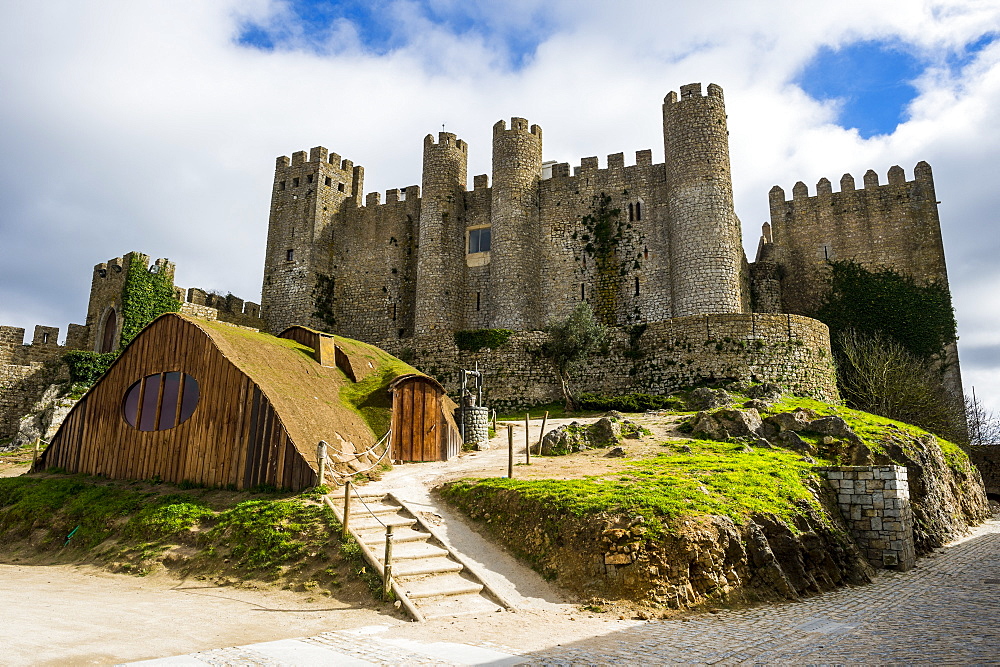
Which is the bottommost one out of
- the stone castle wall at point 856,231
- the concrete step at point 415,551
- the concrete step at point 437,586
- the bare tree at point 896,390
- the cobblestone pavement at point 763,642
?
the cobblestone pavement at point 763,642

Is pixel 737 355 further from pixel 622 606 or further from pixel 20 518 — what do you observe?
pixel 20 518

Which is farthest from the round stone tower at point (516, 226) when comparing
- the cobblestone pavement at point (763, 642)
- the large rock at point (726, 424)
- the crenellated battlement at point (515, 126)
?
Result: the cobblestone pavement at point (763, 642)

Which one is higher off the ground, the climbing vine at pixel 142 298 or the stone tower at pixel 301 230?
the stone tower at pixel 301 230

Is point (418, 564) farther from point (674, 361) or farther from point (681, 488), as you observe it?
point (674, 361)

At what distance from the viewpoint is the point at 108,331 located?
3481 centimetres

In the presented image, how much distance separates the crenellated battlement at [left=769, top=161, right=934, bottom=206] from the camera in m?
36.8

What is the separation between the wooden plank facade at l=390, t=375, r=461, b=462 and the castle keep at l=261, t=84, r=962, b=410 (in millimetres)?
10175

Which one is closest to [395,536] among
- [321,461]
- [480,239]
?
[321,461]

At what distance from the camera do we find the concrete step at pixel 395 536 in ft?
37.2

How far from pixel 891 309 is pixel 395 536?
32423mm

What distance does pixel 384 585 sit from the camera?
988 centimetres

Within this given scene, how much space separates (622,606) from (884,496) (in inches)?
340

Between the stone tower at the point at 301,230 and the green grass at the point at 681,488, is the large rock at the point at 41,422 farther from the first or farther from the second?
the green grass at the point at 681,488

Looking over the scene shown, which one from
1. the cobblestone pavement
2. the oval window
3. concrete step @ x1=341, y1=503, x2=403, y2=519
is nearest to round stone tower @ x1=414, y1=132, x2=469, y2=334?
the oval window
